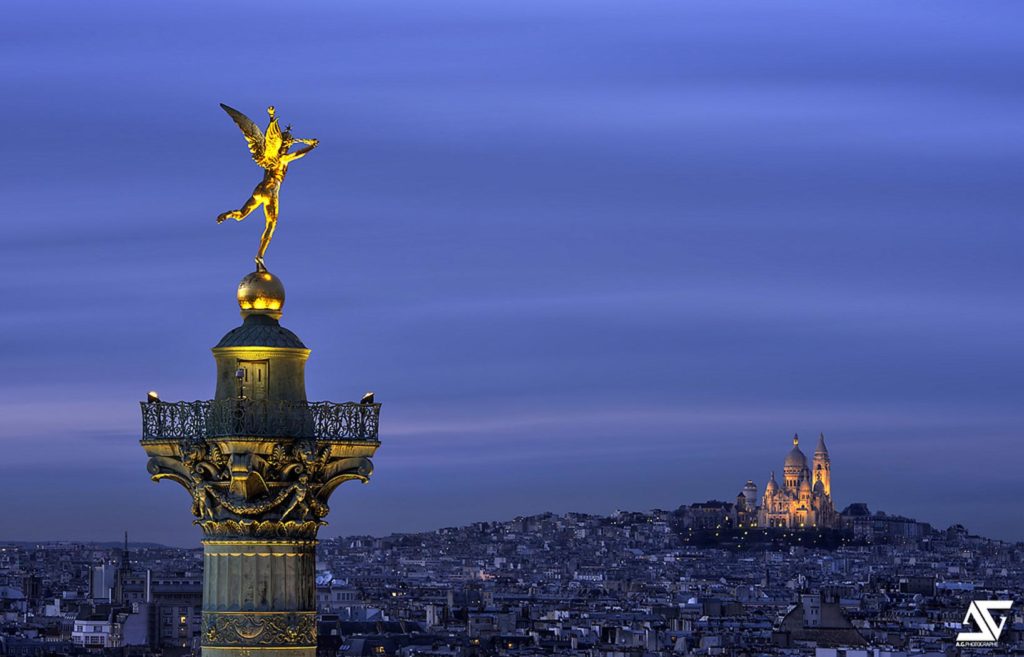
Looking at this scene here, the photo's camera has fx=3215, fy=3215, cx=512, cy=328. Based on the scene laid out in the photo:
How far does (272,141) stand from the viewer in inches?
468

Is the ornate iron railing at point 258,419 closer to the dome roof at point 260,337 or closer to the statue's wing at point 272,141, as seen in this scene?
the dome roof at point 260,337

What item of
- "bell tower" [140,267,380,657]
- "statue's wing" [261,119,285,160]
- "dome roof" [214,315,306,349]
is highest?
"statue's wing" [261,119,285,160]

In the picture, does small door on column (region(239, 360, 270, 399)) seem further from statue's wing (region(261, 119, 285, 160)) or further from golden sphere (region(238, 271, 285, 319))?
statue's wing (region(261, 119, 285, 160))

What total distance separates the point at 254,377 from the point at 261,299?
1.03 ft

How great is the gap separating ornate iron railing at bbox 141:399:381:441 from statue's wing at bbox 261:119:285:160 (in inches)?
38.4

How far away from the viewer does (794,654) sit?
11738cm

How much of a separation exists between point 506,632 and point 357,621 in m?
6.70

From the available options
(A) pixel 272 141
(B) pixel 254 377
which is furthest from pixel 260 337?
(A) pixel 272 141

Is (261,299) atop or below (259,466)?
atop

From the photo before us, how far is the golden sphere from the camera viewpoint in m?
11.7

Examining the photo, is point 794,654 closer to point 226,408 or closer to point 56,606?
point 56,606

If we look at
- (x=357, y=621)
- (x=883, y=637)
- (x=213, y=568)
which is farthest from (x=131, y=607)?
(x=213, y=568)

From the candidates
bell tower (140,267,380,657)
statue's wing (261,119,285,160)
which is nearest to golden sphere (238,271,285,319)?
bell tower (140,267,380,657)

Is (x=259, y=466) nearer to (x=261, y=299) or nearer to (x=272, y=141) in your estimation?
(x=261, y=299)
